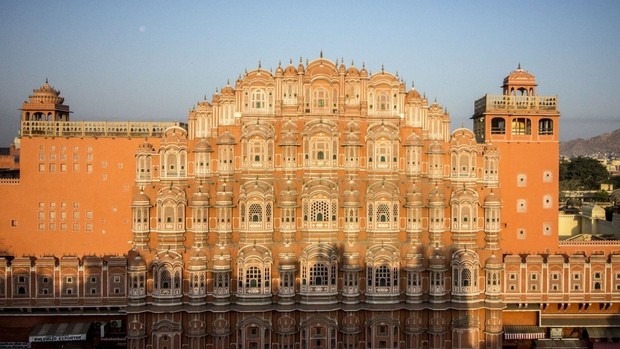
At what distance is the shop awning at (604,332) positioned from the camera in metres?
36.5

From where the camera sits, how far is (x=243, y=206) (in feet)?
113

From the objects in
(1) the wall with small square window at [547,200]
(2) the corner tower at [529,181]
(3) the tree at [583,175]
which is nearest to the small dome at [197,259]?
(2) the corner tower at [529,181]

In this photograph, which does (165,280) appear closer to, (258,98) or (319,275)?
(319,275)

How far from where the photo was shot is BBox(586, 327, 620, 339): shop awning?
36.5 metres

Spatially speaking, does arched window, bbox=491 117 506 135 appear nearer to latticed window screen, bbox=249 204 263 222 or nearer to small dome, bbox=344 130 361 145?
small dome, bbox=344 130 361 145

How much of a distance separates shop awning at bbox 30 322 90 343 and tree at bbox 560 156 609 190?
69717mm

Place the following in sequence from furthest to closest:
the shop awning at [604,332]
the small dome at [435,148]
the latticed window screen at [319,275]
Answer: the shop awning at [604,332], the small dome at [435,148], the latticed window screen at [319,275]

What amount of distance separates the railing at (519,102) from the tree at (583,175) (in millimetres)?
48458

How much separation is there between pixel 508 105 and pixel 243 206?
772 inches

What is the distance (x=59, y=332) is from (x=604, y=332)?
33.4 meters

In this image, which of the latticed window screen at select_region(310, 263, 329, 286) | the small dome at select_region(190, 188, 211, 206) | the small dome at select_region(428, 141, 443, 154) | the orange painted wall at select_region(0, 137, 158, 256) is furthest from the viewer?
the orange painted wall at select_region(0, 137, 158, 256)

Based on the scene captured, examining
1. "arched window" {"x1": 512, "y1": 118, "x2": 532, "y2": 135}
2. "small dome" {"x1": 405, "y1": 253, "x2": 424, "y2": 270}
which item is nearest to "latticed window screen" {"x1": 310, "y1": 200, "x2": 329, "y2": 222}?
"small dome" {"x1": 405, "y1": 253, "x2": 424, "y2": 270}

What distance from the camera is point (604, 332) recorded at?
3662cm

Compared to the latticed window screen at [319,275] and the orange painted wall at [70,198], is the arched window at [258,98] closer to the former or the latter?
the latticed window screen at [319,275]
